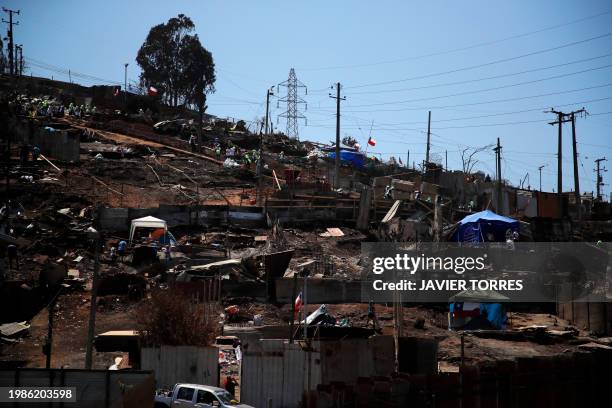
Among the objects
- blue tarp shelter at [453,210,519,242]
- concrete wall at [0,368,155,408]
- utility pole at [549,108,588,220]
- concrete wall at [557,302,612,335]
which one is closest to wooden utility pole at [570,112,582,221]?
utility pole at [549,108,588,220]

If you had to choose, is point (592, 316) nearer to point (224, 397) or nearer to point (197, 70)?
point (224, 397)

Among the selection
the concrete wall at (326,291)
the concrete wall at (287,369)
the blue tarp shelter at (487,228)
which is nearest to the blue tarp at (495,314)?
the concrete wall at (326,291)

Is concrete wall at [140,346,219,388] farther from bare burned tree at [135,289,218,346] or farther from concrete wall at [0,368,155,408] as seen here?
concrete wall at [0,368,155,408]

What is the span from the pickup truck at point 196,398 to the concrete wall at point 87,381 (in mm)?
1633

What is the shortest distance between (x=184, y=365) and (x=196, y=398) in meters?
2.00

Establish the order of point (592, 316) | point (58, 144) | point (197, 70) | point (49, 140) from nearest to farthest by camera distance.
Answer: point (592, 316) < point (58, 144) < point (49, 140) < point (197, 70)

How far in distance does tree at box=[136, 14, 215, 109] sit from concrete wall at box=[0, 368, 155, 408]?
175ft

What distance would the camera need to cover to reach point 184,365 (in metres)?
14.5

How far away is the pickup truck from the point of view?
40.9 ft

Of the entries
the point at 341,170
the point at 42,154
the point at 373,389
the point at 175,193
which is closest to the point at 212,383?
the point at 373,389

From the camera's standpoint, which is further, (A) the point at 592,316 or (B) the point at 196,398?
(A) the point at 592,316

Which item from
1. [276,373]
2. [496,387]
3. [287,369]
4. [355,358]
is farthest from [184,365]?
[496,387]

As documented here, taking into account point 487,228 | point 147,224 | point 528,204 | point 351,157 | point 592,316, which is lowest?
point 592,316

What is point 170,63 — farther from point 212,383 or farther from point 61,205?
point 212,383
